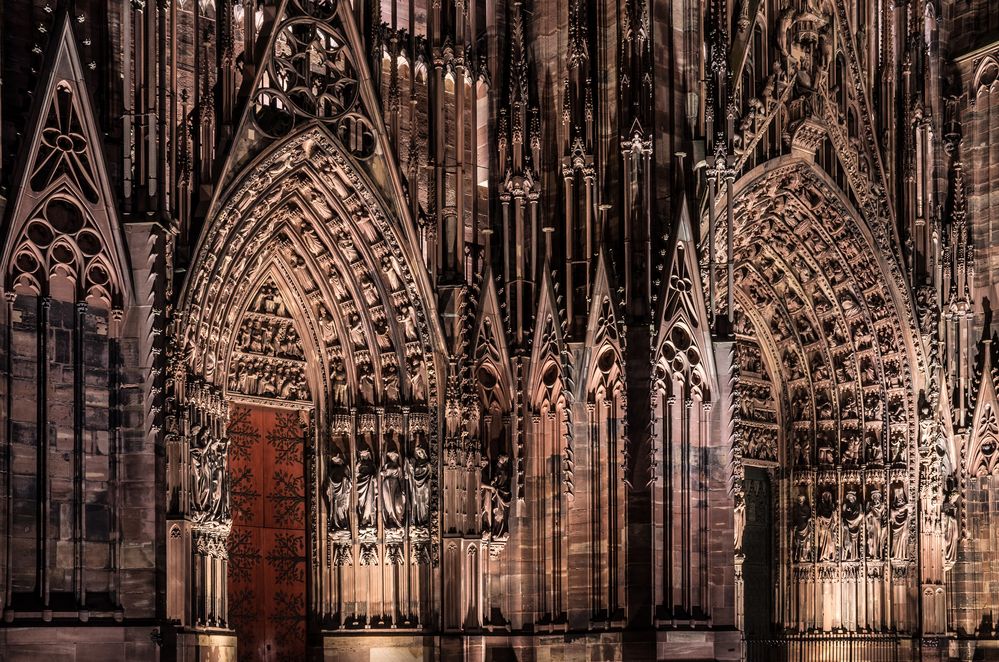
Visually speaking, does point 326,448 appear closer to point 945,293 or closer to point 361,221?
point 361,221

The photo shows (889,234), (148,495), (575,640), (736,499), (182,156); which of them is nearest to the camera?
(148,495)

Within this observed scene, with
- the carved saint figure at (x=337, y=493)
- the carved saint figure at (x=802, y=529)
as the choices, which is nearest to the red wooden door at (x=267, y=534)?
the carved saint figure at (x=337, y=493)

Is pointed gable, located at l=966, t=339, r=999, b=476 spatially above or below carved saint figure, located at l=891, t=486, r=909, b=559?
above

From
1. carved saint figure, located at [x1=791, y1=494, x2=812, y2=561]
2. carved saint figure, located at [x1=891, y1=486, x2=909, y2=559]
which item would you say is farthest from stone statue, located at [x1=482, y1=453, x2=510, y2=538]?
carved saint figure, located at [x1=891, y1=486, x2=909, y2=559]

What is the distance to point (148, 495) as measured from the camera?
14.3 metres

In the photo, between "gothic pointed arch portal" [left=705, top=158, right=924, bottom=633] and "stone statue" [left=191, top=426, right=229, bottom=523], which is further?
"gothic pointed arch portal" [left=705, top=158, right=924, bottom=633]

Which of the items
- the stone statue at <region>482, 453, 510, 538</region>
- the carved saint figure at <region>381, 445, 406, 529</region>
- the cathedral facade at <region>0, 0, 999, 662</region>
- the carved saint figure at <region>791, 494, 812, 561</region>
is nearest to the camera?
the cathedral facade at <region>0, 0, 999, 662</region>

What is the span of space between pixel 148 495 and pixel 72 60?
4.16m

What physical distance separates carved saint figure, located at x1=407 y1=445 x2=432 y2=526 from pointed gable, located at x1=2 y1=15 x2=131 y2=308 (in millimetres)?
4300

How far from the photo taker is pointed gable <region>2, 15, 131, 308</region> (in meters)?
14.0

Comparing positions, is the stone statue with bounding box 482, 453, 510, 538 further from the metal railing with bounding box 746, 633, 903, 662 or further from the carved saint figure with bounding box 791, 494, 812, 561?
the carved saint figure with bounding box 791, 494, 812, 561

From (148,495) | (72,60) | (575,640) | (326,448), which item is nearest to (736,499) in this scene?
(575,640)

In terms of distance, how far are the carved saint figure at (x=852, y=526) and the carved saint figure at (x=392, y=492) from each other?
290 inches

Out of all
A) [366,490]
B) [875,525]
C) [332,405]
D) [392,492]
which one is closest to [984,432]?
[875,525]
